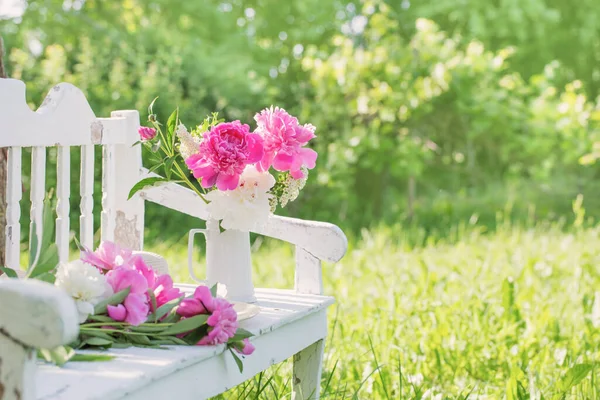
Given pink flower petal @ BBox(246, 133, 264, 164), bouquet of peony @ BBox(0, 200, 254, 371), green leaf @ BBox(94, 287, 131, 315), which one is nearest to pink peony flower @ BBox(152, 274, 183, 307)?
bouquet of peony @ BBox(0, 200, 254, 371)

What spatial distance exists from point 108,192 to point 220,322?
90 cm

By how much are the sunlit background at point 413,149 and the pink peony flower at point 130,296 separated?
73cm

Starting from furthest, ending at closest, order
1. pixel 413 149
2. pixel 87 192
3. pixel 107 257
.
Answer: pixel 413 149, pixel 87 192, pixel 107 257

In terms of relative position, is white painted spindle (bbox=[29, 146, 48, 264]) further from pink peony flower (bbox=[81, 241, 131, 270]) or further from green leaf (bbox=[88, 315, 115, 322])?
green leaf (bbox=[88, 315, 115, 322])

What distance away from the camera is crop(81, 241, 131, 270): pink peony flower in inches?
64.9

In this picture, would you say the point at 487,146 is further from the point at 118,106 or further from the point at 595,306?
the point at 595,306

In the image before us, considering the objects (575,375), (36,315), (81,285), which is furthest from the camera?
(575,375)

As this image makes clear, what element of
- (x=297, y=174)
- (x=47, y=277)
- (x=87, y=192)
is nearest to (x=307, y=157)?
(x=297, y=174)

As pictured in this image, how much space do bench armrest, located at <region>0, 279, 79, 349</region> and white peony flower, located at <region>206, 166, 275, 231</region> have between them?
2.42ft

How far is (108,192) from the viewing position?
7.48 feet

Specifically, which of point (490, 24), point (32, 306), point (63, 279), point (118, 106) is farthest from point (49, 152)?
point (490, 24)

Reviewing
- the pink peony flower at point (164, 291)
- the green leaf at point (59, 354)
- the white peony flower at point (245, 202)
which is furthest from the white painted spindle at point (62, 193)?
the green leaf at point (59, 354)

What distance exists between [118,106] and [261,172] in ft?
13.8

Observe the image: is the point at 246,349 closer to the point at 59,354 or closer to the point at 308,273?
the point at 59,354
